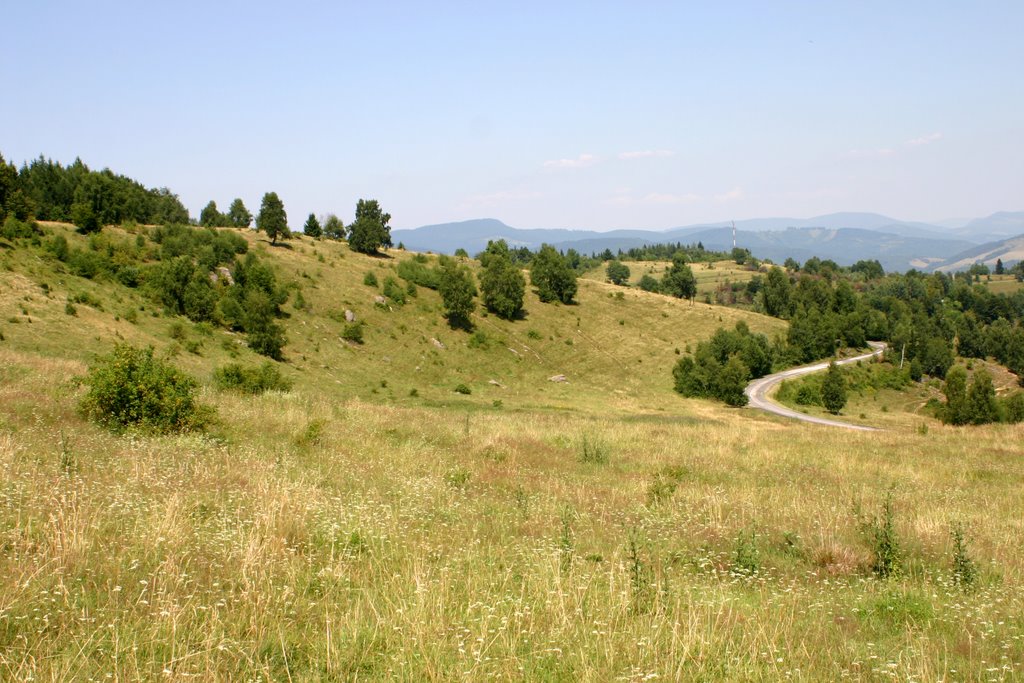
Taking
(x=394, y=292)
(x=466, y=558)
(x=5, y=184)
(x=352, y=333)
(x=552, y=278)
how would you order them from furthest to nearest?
(x=552, y=278) → (x=394, y=292) → (x=352, y=333) → (x=5, y=184) → (x=466, y=558)

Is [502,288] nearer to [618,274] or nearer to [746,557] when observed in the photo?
[746,557]

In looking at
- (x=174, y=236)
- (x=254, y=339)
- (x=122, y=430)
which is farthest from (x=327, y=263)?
(x=122, y=430)

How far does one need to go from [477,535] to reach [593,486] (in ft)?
16.8

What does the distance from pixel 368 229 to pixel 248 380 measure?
6680 centimetres

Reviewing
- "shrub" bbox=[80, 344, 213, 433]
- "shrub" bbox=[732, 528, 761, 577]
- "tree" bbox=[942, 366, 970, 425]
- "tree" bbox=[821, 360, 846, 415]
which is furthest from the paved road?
"shrub" bbox=[80, 344, 213, 433]

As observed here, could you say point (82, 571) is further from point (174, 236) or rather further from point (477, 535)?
point (174, 236)

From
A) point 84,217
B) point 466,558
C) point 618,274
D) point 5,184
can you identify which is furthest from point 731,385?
point 618,274

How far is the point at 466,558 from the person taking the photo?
648 cm

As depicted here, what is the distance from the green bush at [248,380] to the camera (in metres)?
27.9

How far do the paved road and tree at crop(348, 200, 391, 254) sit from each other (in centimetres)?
5797

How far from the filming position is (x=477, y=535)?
7648 millimetres

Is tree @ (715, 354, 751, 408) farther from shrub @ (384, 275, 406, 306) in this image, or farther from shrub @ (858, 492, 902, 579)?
shrub @ (858, 492, 902, 579)

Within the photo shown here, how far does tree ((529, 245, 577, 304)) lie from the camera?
320ft

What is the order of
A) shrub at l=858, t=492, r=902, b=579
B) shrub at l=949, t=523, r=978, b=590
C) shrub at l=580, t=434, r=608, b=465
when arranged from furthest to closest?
shrub at l=580, t=434, r=608, b=465, shrub at l=858, t=492, r=902, b=579, shrub at l=949, t=523, r=978, b=590
